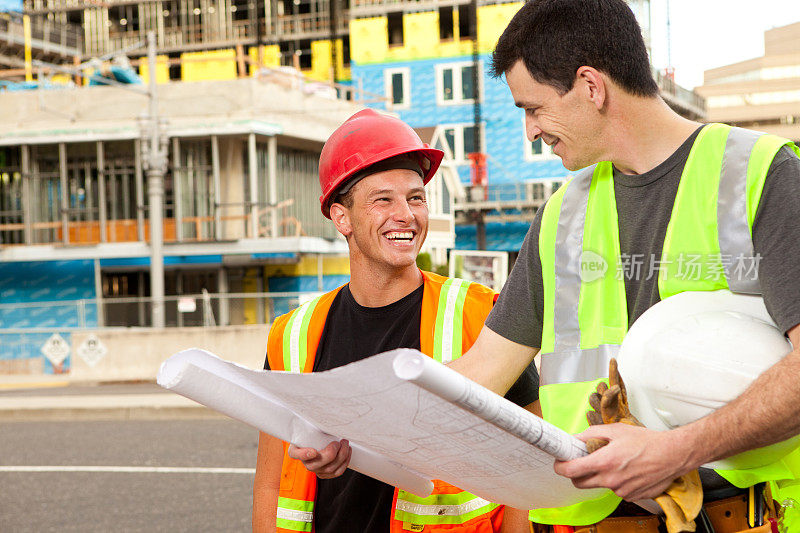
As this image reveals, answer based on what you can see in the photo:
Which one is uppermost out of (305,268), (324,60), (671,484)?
(324,60)

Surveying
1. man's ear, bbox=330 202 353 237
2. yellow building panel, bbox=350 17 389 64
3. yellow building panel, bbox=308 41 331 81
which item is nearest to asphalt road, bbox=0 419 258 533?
man's ear, bbox=330 202 353 237

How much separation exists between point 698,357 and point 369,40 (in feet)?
145

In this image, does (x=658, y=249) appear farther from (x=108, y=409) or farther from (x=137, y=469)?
(x=108, y=409)

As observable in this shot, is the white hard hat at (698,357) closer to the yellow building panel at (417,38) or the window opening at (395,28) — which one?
the yellow building panel at (417,38)

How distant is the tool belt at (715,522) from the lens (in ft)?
5.95

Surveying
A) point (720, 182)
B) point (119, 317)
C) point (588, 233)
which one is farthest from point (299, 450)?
point (119, 317)

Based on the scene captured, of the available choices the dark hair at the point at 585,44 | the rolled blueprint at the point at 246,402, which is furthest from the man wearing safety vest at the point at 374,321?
the dark hair at the point at 585,44

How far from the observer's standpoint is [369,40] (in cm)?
4425

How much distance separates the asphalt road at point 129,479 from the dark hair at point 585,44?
5.25 m

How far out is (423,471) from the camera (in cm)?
199

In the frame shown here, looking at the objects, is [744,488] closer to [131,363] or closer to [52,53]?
[131,363]

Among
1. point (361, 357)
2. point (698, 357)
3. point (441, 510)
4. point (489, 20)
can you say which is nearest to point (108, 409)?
point (361, 357)

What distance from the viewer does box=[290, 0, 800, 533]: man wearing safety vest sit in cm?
155

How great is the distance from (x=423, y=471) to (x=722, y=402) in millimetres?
693
